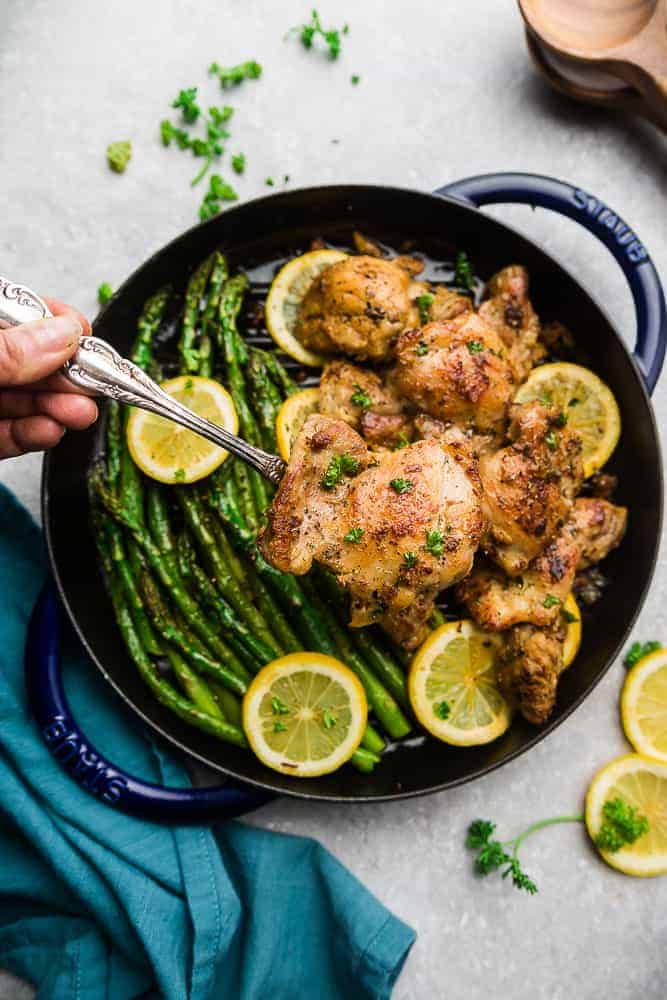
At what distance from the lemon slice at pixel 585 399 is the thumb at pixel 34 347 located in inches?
81.7

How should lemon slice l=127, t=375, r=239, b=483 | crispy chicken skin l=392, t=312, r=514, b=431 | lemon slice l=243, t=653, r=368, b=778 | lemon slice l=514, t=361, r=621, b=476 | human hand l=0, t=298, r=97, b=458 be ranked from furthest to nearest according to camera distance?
lemon slice l=514, t=361, r=621, b=476, lemon slice l=127, t=375, r=239, b=483, lemon slice l=243, t=653, r=368, b=778, crispy chicken skin l=392, t=312, r=514, b=431, human hand l=0, t=298, r=97, b=458

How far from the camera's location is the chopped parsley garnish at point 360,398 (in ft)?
12.6

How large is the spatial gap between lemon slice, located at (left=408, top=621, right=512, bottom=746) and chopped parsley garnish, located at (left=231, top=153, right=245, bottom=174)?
101 inches

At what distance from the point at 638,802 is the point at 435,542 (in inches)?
73.9

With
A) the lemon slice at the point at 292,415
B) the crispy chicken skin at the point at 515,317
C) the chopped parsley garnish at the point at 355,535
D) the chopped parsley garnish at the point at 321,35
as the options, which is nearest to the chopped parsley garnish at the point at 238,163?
the chopped parsley garnish at the point at 321,35

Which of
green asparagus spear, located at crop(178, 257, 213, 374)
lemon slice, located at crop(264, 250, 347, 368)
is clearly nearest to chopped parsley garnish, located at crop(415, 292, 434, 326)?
lemon slice, located at crop(264, 250, 347, 368)

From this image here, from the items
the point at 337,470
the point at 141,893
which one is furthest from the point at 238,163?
the point at 141,893

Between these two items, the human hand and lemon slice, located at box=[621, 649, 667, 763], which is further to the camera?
lemon slice, located at box=[621, 649, 667, 763]

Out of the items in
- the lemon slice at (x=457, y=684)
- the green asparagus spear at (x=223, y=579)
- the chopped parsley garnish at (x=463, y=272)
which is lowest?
the green asparagus spear at (x=223, y=579)

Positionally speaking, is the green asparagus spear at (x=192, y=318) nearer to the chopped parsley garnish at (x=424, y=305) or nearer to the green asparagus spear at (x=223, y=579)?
the green asparagus spear at (x=223, y=579)

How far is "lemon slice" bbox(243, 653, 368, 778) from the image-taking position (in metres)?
3.83

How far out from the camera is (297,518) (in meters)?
3.38

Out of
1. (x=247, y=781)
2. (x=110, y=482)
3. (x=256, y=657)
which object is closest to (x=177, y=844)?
(x=247, y=781)

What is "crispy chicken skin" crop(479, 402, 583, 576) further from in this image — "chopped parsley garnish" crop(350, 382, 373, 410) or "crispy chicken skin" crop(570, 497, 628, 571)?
"chopped parsley garnish" crop(350, 382, 373, 410)
